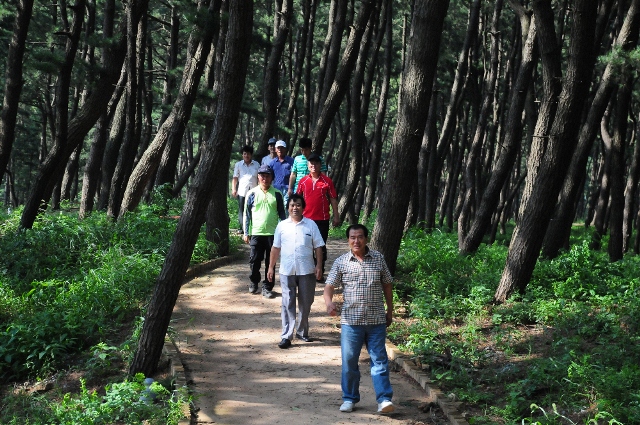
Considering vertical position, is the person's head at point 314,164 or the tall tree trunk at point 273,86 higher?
the tall tree trunk at point 273,86

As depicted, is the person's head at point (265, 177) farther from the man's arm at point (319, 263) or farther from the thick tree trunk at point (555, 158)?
the thick tree trunk at point (555, 158)

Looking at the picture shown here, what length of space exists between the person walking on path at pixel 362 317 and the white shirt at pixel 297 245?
1.97m

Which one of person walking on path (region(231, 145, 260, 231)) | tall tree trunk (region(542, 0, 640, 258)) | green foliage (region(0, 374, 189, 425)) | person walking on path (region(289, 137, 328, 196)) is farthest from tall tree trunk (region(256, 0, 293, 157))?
green foliage (region(0, 374, 189, 425))

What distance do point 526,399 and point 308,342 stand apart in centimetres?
295

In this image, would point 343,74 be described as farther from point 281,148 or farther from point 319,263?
point 319,263

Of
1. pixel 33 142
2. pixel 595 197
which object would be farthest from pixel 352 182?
pixel 33 142

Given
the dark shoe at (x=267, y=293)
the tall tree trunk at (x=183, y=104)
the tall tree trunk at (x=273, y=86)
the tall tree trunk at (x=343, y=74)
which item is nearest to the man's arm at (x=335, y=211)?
the dark shoe at (x=267, y=293)

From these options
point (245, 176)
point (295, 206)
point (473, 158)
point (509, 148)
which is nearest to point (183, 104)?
point (245, 176)

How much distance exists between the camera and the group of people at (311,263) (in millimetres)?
7109

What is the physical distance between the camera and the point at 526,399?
7.60 metres

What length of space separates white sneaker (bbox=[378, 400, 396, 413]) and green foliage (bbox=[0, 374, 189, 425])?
5.82 feet

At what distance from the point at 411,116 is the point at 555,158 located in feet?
7.12

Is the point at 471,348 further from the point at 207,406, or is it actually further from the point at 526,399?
the point at 207,406

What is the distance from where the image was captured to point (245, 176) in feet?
46.4
